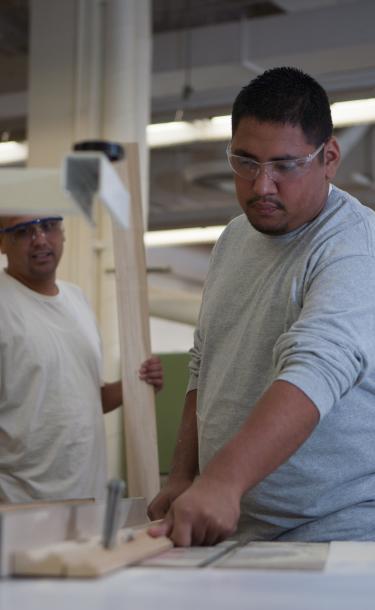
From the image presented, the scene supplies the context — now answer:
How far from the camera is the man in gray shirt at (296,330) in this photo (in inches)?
64.7

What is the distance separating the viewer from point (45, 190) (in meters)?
1.29

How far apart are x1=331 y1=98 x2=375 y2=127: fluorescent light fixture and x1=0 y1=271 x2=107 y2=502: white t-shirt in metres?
2.11

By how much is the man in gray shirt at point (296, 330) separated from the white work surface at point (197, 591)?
0.38 meters

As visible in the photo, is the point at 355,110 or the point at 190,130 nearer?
the point at 355,110

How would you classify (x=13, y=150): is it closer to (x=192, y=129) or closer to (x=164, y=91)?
(x=192, y=129)

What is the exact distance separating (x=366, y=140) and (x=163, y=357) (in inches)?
273

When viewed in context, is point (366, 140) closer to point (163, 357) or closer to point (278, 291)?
point (163, 357)

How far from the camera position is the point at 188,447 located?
7.11 feet

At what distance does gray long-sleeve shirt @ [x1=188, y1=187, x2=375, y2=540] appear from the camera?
1.66 metres

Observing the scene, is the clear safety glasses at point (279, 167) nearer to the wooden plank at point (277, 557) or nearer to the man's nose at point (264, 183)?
the man's nose at point (264, 183)

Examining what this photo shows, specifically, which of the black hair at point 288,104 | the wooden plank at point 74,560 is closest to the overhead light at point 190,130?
the black hair at point 288,104

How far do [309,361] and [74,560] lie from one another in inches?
23.5

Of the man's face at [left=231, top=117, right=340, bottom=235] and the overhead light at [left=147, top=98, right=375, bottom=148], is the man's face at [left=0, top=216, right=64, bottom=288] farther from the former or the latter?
the overhead light at [left=147, top=98, right=375, bottom=148]

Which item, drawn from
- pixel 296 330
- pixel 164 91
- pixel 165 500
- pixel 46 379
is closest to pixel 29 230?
pixel 46 379
